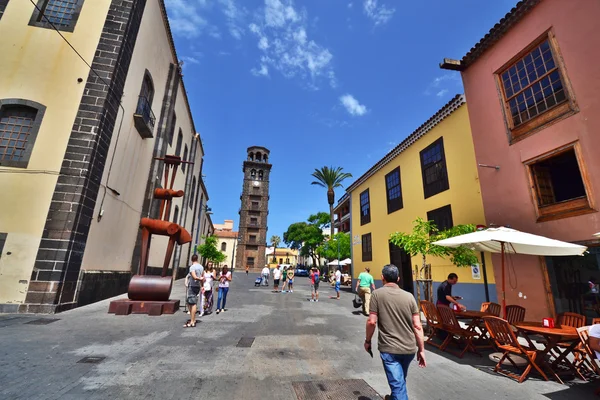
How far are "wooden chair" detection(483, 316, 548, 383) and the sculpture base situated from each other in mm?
8690

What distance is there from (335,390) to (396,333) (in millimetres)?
1483

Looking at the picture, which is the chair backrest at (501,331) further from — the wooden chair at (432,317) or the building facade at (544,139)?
the building facade at (544,139)

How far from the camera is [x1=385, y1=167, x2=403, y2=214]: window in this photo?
15.9m

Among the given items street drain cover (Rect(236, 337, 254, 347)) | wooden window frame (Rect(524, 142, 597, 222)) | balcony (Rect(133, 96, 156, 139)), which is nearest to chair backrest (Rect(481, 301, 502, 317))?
wooden window frame (Rect(524, 142, 597, 222))

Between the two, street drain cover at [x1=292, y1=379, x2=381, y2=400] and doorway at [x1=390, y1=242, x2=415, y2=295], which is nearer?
street drain cover at [x1=292, y1=379, x2=381, y2=400]

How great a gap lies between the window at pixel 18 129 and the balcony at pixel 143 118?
11.0ft

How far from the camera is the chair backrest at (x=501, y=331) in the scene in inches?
169

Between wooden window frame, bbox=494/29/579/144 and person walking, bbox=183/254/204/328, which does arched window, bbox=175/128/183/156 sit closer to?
person walking, bbox=183/254/204/328

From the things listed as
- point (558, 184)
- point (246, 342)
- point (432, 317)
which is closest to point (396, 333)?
point (246, 342)

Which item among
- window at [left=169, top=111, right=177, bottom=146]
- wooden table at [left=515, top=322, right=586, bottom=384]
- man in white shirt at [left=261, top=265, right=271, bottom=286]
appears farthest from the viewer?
man in white shirt at [left=261, top=265, right=271, bottom=286]

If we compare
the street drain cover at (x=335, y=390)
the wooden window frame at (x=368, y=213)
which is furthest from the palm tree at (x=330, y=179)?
the street drain cover at (x=335, y=390)

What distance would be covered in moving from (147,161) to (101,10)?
671 centimetres

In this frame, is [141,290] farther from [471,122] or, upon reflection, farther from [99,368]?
[471,122]

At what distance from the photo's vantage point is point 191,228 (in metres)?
27.8
